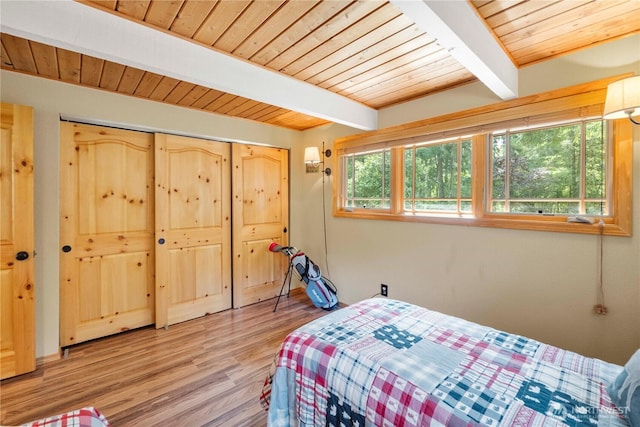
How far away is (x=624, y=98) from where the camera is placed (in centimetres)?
152

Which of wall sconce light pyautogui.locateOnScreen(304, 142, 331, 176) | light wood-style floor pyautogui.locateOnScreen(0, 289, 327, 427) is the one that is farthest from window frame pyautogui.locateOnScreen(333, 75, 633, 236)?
light wood-style floor pyautogui.locateOnScreen(0, 289, 327, 427)

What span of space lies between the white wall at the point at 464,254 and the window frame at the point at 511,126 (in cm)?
6

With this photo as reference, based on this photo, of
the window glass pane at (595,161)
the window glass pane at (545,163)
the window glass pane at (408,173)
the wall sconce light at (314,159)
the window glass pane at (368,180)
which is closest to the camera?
the window glass pane at (595,161)

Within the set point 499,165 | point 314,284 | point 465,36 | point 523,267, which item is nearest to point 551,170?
point 499,165

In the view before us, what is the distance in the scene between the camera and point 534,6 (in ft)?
4.85

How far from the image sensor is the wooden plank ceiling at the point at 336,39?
1.49 metres

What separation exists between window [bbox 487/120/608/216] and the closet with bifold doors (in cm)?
268

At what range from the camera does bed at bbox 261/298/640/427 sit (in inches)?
39.8

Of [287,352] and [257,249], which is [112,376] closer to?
[287,352]

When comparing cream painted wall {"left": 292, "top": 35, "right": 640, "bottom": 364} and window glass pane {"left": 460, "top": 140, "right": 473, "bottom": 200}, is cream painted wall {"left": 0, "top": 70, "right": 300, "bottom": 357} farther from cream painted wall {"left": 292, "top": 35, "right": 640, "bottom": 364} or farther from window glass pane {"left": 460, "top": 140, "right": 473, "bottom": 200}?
window glass pane {"left": 460, "top": 140, "right": 473, "bottom": 200}

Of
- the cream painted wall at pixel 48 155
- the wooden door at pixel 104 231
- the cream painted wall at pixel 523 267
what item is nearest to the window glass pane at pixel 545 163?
the cream painted wall at pixel 523 267

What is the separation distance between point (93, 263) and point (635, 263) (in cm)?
422

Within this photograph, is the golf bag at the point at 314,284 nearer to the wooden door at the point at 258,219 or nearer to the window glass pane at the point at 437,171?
the wooden door at the point at 258,219

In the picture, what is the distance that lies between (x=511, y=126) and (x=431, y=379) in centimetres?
201
